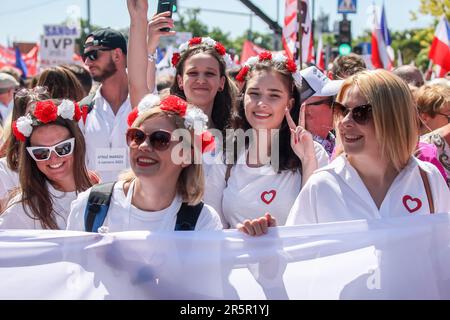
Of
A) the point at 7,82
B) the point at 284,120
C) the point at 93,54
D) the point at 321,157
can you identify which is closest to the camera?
the point at 321,157

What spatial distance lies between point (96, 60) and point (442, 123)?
2683 mm

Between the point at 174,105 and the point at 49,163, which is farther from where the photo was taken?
the point at 49,163

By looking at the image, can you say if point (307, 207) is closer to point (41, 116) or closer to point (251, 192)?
point (251, 192)

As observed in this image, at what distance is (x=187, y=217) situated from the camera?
2859mm

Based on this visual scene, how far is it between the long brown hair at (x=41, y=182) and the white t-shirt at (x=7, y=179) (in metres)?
0.39

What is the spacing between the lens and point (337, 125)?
2982 mm

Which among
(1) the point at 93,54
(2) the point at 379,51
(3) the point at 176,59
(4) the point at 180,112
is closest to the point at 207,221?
(4) the point at 180,112

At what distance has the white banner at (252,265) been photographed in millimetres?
2719

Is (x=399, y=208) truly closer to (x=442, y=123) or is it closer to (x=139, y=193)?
(x=139, y=193)

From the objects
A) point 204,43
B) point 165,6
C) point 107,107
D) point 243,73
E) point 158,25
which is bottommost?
point 107,107

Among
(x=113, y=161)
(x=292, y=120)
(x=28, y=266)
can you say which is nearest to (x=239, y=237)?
(x=28, y=266)

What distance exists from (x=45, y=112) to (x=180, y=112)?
0.91 m
